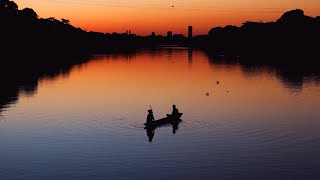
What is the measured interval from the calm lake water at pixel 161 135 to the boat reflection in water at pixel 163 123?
0.61 metres

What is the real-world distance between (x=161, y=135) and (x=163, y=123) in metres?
5.58

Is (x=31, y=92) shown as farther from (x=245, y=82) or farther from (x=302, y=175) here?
(x=302, y=175)

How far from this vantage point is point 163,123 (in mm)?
60219

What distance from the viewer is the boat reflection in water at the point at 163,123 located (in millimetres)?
56222

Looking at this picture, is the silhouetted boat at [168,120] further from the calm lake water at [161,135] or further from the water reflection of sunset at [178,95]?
the water reflection of sunset at [178,95]

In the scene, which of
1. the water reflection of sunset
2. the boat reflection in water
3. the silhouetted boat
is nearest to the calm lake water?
the water reflection of sunset

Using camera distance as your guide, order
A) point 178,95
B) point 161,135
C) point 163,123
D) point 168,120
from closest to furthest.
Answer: point 161,135
point 163,123
point 168,120
point 178,95

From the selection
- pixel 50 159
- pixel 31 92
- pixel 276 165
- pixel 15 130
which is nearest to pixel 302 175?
pixel 276 165

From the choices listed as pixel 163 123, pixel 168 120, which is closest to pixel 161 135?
pixel 163 123

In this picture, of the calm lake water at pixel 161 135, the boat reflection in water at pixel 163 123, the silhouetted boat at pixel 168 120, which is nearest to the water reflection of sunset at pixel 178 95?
the calm lake water at pixel 161 135

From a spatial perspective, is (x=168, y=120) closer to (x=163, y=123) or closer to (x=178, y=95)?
(x=163, y=123)

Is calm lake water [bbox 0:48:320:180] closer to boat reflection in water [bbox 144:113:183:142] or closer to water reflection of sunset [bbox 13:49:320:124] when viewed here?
water reflection of sunset [bbox 13:49:320:124]

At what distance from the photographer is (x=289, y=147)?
48.1 metres

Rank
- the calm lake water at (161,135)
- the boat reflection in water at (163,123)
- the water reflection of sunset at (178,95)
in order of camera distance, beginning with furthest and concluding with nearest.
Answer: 1. the water reflection of sunset at (178,95)
2. the boat reflection in water at (163,123)
3. the calm lake water at (161,135)
